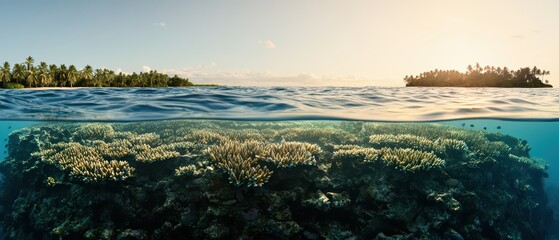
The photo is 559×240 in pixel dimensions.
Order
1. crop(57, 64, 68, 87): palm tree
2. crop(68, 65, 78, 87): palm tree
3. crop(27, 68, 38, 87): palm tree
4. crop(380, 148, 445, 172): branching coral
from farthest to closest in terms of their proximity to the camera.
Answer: crop(68, 65, 78, 87): palm tree → crop(57, 64, 68, 87): palm tree → crop(27, 68, 38, 87): palm tree → crop(380, 148, 445, 172): branching coral

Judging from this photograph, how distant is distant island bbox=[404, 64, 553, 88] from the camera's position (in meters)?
55.8

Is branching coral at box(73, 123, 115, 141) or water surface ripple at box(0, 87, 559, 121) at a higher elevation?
water surface ripple at box(0, 87, 559, 121)

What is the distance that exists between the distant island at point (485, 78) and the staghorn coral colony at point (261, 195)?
56852 millimetres

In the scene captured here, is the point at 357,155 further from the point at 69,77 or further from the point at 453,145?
the point at 69,77

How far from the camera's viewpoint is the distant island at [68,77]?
164 ft

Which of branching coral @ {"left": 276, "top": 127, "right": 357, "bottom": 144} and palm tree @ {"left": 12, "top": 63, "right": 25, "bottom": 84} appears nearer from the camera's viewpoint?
branching coral @ {"left": 276, "top": 127, "right": 357, "bottom": 144}

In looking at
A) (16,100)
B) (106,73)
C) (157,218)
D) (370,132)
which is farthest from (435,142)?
(106,73)

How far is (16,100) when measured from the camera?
600 inches

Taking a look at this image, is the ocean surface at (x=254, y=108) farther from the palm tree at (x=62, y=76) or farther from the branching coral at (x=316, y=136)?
the palm tree at (x=62, y=76)

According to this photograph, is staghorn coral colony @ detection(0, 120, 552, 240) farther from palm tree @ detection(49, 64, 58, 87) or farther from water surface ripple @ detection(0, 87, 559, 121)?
palm tree @ detection(49, 64, 58, 87)

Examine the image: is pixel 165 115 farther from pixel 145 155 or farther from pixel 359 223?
pixel 359 223

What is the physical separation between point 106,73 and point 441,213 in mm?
69299


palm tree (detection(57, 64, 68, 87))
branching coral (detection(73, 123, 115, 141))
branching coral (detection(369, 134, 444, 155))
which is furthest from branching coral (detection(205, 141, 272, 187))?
palm tree (detection(57, 64, 68, 87))

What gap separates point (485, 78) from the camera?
60344mm
